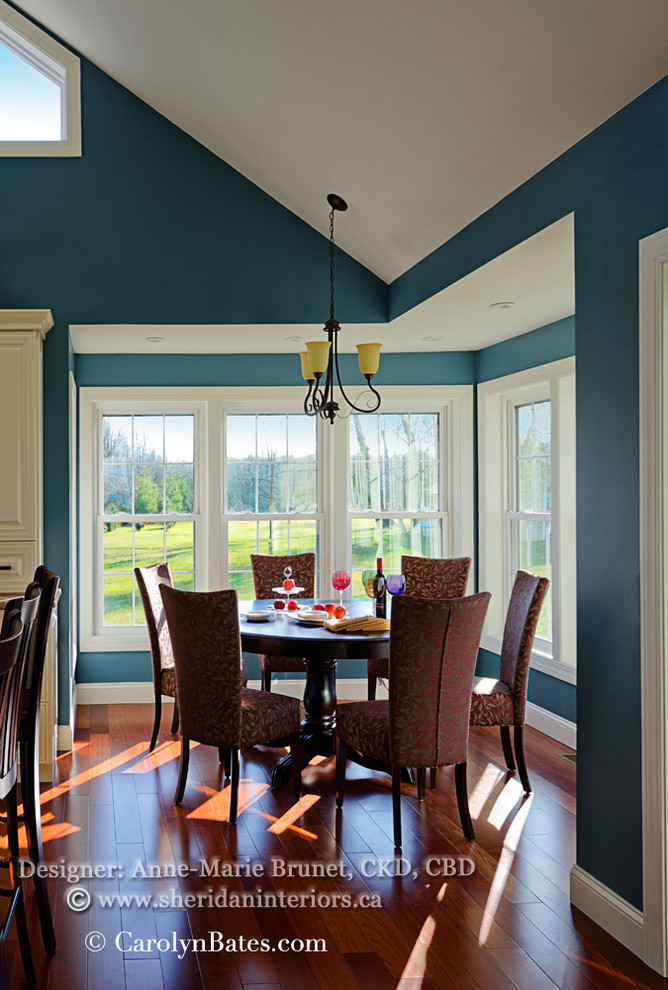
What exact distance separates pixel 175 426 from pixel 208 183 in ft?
6.05

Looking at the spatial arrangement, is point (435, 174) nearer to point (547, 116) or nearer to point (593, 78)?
point (547, 116)

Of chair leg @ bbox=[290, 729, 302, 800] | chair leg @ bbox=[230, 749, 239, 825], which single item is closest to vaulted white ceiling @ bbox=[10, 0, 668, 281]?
chair leg @ bbox=[290, 729, 302, 800]

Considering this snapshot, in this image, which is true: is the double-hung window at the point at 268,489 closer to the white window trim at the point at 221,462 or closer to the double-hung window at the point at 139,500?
the white window trim at the point at 221,462

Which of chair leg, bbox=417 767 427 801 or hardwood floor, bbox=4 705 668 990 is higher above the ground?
chair leg, bbox=417 767 427 801

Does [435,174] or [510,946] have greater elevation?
[435,174]

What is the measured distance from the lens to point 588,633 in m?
2.94

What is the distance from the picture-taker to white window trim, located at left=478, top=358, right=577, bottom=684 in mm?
4977

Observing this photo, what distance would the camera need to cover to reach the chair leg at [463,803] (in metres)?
3.54

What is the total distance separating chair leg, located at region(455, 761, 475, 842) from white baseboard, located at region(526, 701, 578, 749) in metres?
1.45

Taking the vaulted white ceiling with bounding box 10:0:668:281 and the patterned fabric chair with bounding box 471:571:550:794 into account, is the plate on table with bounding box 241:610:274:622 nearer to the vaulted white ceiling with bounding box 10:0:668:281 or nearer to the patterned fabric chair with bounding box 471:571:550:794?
the patterned fabric chair with bounding box 471:571:550:794

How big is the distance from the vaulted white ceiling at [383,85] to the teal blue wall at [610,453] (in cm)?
15

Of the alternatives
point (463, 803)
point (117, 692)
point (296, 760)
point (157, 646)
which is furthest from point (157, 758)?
point (463, 803)

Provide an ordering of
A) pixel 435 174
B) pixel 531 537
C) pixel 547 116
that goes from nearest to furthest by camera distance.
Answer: pixel 547 116 → pixel 435 174 → pixel 531 537

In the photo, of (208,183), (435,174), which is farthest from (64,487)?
(435,174)
